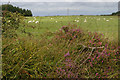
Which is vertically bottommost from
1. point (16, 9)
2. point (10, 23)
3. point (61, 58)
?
point (61, 58)

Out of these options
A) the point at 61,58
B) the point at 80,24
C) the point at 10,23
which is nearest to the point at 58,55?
the point at 61,58

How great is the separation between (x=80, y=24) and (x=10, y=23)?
97.9 inches

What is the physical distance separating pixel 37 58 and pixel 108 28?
3.85 metres

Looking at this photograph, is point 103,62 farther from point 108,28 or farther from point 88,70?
point 108,28

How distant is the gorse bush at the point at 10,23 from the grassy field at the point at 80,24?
0.40 metres

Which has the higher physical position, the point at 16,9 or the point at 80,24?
the point at 16,9

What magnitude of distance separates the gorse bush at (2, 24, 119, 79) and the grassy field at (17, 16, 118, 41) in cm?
85

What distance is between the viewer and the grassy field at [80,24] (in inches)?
184

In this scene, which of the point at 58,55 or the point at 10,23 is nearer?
the point at 58,55

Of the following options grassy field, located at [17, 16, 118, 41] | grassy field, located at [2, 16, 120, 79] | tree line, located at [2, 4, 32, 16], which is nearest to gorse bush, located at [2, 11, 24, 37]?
grassy field, located at [2, 16, 120, 79]

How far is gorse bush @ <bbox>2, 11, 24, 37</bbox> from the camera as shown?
3.73m

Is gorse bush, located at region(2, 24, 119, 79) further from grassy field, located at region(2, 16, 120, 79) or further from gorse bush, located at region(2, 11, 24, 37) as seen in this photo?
gorse bush, located at region(2, 11, 24, 37)

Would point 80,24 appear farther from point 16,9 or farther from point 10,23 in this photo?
point 10,23

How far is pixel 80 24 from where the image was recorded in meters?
5.00
